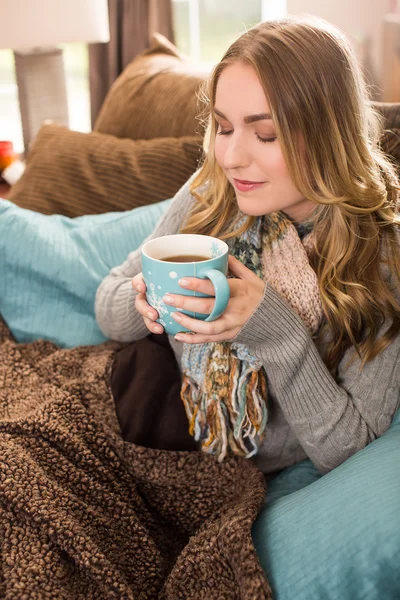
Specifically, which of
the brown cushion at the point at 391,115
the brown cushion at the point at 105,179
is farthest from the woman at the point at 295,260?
the brown cushion at the point at 105,179

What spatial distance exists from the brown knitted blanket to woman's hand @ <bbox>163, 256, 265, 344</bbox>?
270 mm

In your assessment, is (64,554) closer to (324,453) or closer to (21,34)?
(324,453)

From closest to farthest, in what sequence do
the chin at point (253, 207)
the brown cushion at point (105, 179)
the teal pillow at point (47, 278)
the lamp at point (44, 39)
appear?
1. the chin at point (253, 207)
2. the teal pillow at point (47, 278)
3. the brown cushion at point (105, 179)
4. the lamp at point (44, 39)

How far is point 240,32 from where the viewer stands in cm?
117

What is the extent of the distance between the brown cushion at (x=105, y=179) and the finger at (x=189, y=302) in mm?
822

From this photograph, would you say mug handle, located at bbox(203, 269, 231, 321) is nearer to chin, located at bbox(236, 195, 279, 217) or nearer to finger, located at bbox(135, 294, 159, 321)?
finger, located at bbox(135, 294, 159, 321)

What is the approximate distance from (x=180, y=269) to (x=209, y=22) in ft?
8.58

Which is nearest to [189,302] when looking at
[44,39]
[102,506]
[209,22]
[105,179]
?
[102,506]

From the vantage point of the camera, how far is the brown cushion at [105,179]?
5.20 ft

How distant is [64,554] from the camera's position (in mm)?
909

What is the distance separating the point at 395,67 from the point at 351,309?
1196 mm

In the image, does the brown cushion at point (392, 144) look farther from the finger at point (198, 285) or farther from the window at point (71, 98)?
the window at point (71, 98)

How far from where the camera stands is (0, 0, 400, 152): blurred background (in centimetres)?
198

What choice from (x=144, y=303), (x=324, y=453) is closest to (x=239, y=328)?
(x=144, y=303)
